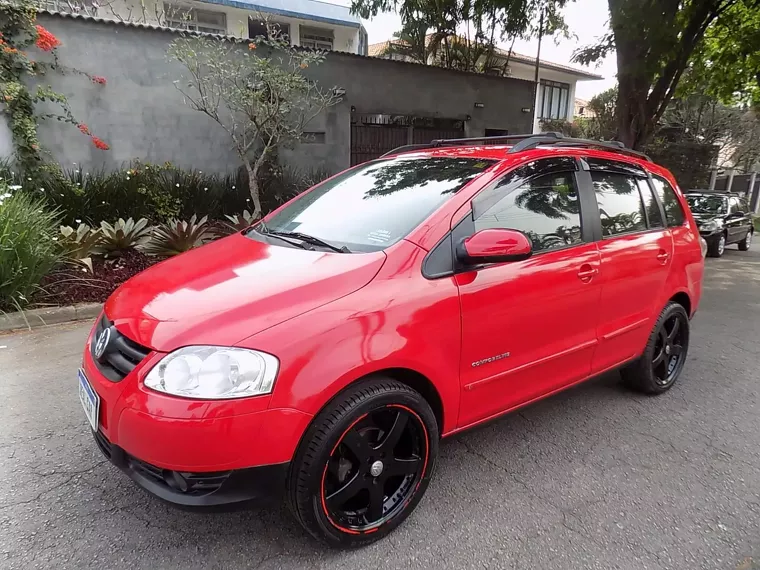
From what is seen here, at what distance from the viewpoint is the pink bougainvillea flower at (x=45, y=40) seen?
8.28 metres

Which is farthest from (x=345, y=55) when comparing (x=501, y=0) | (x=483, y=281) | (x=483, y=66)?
(x=483, y=281)

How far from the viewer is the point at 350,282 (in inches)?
86.4

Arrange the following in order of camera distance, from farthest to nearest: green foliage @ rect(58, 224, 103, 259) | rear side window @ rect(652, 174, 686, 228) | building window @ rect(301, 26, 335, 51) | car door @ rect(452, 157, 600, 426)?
building window @ rect(301, 26, 335, 51) → green foliage @ rect(58, 224, 103, 259) → rear side window @ rect(652, 174, 686, 228) → car door @ rect(452, 157, 600, 426)

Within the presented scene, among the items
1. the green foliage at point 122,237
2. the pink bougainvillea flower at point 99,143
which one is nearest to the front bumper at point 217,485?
the green foliage at point 122,237

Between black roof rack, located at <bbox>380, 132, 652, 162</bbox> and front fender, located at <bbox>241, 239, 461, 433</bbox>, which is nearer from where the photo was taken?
front fender, located at <bbox>241, 239, 461, 433</bbox>

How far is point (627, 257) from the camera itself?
10.7ft

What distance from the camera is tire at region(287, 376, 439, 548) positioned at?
2018mm

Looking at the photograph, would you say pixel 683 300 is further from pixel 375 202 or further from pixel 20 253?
pixel 20 253

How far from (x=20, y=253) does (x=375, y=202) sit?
4.23 meters

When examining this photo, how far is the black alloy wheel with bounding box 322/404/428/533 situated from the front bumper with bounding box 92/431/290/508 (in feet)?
0.73

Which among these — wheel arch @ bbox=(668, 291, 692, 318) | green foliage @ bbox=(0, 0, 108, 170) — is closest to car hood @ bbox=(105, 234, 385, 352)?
wheel arch @ bbox=(668, 291, 692, 318)

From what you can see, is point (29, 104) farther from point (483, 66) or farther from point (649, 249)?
point (483, 66)

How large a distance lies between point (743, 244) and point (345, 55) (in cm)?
1132

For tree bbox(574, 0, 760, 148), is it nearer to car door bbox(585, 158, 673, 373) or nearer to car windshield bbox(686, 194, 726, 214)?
car windshield bbox(686, 194, 726, 214)
